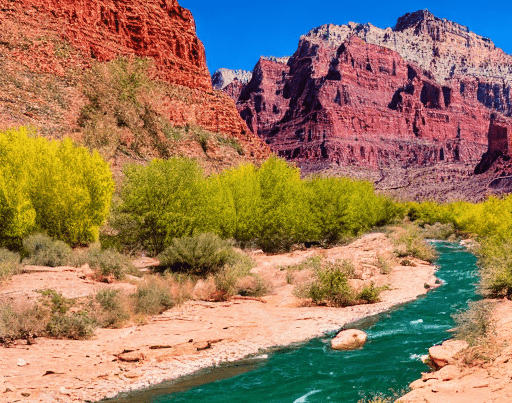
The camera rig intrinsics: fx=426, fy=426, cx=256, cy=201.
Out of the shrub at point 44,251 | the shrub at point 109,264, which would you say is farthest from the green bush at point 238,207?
the shrub at point 44,251

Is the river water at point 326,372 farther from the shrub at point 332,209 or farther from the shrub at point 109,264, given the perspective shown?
Answer: the shrub at point 332,209

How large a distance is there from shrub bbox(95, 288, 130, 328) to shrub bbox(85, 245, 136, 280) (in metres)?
3.55

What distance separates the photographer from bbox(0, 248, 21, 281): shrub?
49.6 ft

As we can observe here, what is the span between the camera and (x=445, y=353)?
31.0ft

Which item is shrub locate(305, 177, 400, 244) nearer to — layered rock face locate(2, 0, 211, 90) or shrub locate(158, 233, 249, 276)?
shrub locate(158, 233, 249, 276)

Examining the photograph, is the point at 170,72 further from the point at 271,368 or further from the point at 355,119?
the point at 355,119

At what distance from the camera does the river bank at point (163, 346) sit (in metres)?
9.67

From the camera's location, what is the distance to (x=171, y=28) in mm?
70438

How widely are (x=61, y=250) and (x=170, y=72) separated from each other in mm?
52654

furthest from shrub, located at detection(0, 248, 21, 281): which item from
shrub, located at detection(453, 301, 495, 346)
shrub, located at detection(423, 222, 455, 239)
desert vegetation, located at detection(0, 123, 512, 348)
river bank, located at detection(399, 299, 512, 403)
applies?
shrub, located at detection(423, 222, 455, 239)

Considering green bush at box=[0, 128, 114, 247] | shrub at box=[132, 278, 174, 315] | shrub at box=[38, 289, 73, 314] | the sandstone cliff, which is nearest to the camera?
shrub at box=[38, 289, 73, 314]

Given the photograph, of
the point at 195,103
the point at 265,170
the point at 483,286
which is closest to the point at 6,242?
the point at 265,170

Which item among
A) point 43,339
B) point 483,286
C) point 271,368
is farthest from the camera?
point 483,286

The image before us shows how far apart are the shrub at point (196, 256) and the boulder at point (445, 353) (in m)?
11.8
